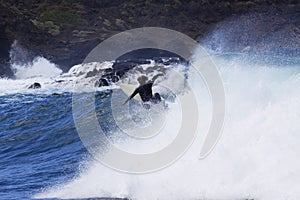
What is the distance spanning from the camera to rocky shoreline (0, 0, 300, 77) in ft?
128

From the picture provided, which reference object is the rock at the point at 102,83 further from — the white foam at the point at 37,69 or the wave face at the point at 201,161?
the white foam at the point at 37,69

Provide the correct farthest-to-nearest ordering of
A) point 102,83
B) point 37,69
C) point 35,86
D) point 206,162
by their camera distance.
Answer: point 37,69, point 35,86, point 102,83, point 206,162

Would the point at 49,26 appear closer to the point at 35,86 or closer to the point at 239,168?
the point at 35,86

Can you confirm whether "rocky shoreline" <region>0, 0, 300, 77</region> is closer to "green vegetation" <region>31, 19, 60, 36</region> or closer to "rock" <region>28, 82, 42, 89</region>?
"green vegetation" <region>31, 19, 60, 36</region>

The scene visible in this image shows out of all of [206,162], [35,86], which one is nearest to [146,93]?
[206,162]

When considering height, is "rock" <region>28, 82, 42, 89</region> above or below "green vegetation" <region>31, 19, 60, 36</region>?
below

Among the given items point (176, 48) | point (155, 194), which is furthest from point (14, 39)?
point (155, 194)

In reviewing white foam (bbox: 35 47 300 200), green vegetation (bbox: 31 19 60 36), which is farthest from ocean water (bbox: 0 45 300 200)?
green vegetation (bbox: 31 19 60 36)

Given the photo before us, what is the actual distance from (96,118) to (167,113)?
10.6 feet

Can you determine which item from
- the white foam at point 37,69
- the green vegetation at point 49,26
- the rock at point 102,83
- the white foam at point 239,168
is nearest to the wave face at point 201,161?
the white foam at point 239,168

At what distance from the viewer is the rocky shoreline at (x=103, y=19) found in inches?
1538

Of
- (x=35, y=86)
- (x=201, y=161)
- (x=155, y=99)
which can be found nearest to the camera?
(x=201, y=161)

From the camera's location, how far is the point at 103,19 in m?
44.9

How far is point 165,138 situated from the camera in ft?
28.8
